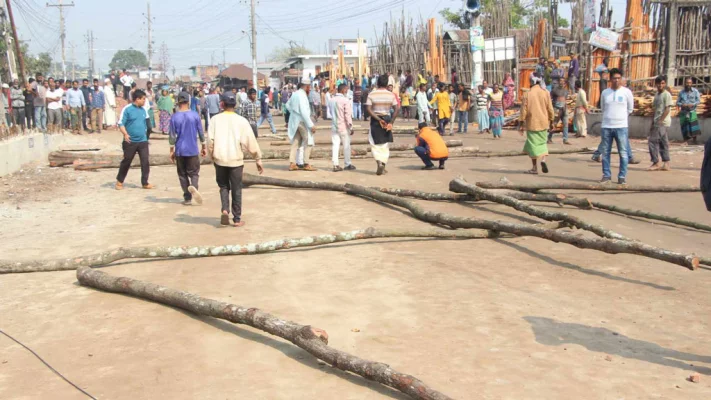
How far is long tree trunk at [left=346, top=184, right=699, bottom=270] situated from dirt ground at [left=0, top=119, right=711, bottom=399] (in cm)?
22

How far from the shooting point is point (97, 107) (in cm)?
2495

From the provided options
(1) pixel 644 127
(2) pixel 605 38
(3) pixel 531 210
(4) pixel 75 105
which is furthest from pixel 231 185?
(4) pixel 75 105

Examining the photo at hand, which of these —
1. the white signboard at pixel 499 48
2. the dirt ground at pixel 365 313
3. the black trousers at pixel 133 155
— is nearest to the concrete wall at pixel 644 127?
the white signboard at pixel 499 48

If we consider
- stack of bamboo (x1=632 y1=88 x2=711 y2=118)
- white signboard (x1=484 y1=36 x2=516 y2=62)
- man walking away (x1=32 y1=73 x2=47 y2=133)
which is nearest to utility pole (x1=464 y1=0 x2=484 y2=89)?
white signboard (x1=484 y1=36 x2=516 y2=62)

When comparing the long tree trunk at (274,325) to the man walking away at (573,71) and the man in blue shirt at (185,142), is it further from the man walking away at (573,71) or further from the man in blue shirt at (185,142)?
the man walking away at (573,71)

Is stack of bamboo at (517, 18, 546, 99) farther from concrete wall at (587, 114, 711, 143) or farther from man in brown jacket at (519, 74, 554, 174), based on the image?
man in brown jacket at (519, 74, 554, 174)

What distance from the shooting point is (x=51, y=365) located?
4.44m

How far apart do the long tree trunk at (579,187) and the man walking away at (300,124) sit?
404cm

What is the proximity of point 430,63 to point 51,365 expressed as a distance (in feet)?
92.0

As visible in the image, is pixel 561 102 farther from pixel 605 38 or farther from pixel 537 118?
pixel 537 118

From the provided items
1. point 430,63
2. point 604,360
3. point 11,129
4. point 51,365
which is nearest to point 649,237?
point 604,360

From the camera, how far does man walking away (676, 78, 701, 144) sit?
15.7m

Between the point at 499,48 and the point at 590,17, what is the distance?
3.13 m

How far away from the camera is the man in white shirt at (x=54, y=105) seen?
22.4 m
